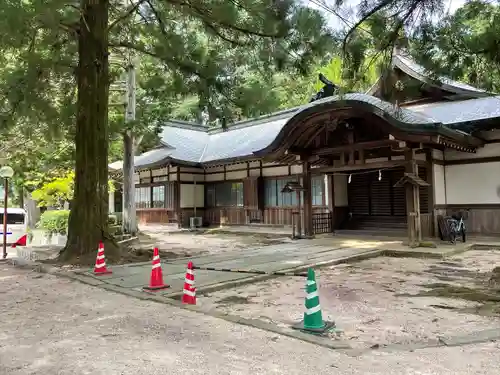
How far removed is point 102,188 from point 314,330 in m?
7.08

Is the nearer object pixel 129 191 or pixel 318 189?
pixel 129 191

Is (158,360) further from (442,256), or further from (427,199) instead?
(427,199)

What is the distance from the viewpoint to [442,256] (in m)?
10.0

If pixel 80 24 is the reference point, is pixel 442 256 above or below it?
below

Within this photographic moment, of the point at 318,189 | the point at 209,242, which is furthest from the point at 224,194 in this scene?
the point at 209,242

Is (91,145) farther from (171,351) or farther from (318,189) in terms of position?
(318,189)

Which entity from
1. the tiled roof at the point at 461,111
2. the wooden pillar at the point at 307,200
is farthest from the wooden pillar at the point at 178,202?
the tiled roof at the point at 461,111

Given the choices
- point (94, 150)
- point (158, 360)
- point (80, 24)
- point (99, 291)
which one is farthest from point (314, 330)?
point (80, 24)

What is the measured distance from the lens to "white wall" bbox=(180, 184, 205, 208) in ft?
67.1

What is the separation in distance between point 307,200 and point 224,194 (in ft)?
22.3

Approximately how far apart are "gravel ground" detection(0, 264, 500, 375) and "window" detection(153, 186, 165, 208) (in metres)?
16.1

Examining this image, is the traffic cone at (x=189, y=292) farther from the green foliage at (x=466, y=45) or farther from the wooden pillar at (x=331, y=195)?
the wooden pillar at (x=331, y=195)

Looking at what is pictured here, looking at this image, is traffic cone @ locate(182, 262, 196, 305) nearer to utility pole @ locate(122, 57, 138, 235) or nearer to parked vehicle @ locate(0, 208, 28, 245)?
utility pole @ locate(122, 57, 138, 235)

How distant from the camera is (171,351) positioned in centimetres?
390
